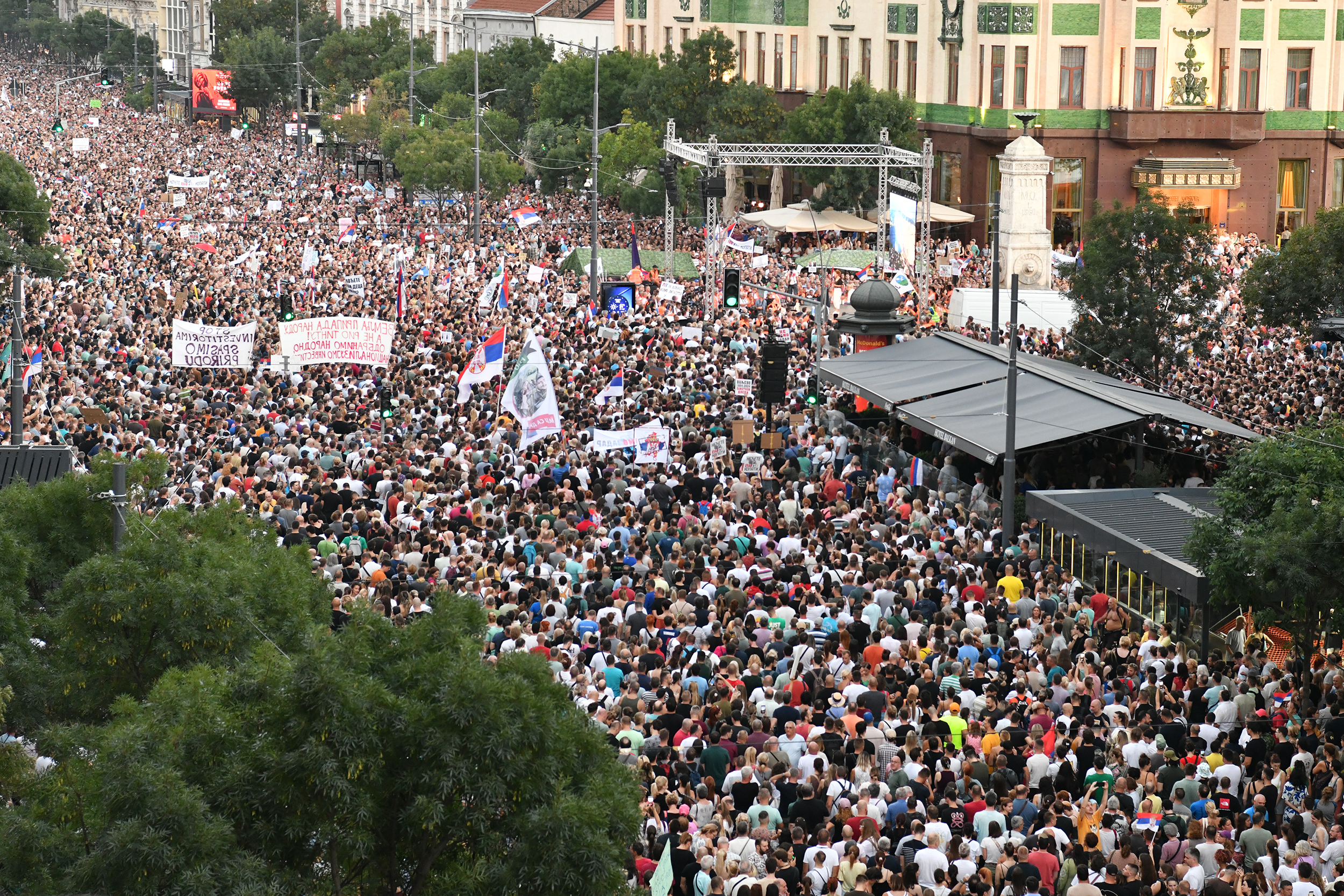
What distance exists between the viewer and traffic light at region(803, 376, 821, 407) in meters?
32.4

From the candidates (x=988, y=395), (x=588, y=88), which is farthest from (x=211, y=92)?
(x=988, y=395)

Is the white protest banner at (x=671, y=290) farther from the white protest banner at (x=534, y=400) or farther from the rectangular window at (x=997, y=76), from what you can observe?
the rectangular window at (x=997, y=76)

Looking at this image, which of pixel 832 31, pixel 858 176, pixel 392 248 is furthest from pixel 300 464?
pixel 832 31

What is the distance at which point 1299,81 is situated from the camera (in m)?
61.3

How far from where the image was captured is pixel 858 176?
59719 millimetres

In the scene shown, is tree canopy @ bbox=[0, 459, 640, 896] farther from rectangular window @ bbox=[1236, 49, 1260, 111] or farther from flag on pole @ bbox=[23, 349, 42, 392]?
rectangular window @ bbox=[1236, 49, 1260, 111]

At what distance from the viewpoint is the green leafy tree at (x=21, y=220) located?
3022cm

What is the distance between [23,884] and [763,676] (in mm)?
7706

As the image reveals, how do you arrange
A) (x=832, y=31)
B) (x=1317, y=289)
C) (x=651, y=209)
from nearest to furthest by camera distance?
(x=1317, y=289)
(x=651, y=209)
(x=832, y=31)

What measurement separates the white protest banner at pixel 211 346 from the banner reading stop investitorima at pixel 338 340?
3.08 feet

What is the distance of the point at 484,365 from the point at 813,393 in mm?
6289

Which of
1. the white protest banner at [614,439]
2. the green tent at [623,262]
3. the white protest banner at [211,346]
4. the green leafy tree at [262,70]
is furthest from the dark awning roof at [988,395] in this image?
the green leafy tree at [262,70]

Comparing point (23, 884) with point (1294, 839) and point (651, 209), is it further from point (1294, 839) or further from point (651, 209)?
point (651, 209)

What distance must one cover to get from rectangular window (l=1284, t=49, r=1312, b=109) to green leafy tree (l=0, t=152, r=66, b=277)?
43.1m
